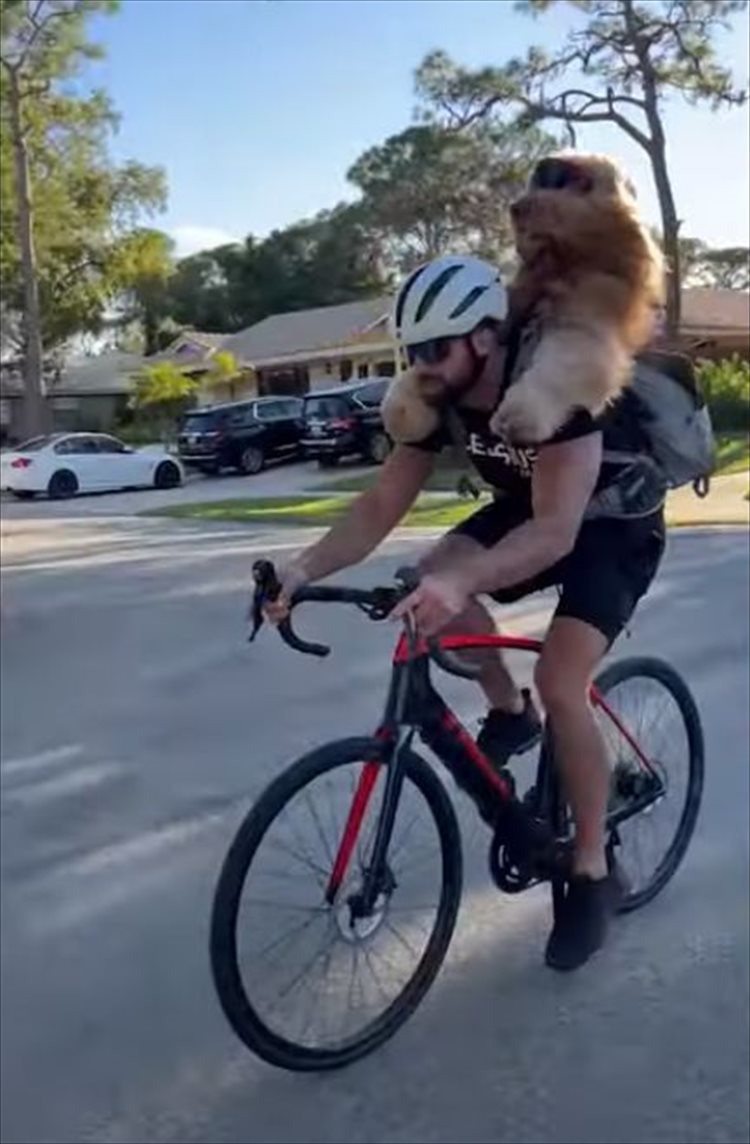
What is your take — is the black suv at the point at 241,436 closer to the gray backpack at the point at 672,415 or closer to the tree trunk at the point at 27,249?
the tree trunk at the point at 27,249

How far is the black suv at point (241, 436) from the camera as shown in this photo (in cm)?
2869

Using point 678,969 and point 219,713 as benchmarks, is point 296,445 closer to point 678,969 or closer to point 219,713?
point 219,713

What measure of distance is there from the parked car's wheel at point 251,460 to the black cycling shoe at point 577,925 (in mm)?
26127

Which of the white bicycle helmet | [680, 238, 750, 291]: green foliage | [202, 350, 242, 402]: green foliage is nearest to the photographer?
the white bicycle helmet

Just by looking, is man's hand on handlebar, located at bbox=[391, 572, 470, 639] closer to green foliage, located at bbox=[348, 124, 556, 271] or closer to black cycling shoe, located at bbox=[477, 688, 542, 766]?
black cycling shoe, located at bbox=[477, 688, 542, 766]

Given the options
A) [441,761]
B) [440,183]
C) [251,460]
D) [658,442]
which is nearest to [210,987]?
[441,761]

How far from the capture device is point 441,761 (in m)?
2.96

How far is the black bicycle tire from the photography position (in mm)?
2633

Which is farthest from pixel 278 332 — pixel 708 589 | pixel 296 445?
pixel 708 589

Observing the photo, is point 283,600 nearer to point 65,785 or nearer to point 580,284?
point 580,284

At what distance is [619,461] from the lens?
285 centimetres

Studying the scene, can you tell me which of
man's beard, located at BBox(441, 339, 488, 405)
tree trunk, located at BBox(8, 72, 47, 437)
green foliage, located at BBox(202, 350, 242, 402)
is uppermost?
tree trunk, located at BBox(8, 72, 47, 437)

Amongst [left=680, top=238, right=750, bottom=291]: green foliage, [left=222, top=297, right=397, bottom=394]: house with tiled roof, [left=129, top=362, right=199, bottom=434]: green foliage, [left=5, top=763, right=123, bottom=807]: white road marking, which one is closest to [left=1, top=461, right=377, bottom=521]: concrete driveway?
[left=129, top=362, right=199, bottom=434]: green foliage

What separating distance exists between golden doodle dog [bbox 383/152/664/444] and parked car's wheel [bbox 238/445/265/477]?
86.3ft
